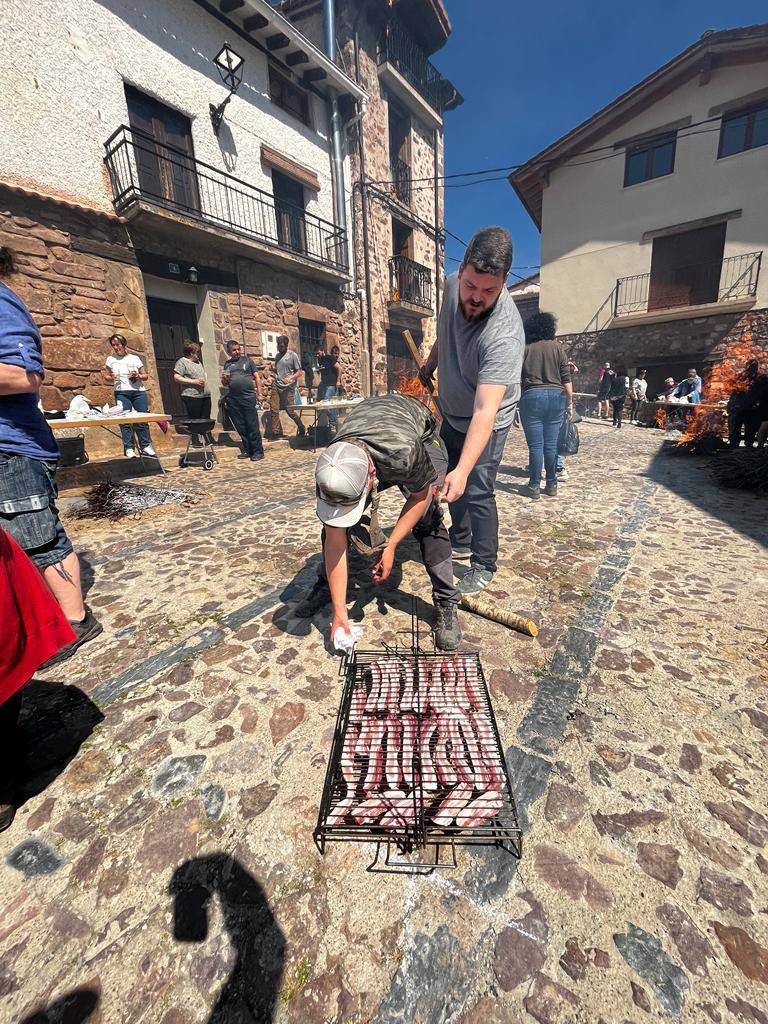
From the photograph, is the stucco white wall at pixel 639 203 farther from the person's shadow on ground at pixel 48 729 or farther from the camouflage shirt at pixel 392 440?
the person's shadow on ground at pixel 48 729

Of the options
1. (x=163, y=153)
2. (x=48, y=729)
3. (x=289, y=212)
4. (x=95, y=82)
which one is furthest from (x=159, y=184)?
(x=48, y=729)

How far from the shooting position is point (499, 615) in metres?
2.56

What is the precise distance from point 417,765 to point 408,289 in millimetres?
16250

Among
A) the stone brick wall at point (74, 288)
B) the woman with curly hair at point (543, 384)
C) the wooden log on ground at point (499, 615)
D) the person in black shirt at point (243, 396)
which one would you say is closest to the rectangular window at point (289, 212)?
the stone brick wall at point (74, 288)

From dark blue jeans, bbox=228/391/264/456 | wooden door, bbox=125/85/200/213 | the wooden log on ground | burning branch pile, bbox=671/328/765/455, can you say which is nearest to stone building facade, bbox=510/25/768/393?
burning branch pile, bbox=671/328/765/455

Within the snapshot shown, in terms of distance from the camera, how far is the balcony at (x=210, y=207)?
7.66 meters

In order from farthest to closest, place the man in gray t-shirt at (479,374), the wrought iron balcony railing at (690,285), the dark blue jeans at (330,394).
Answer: the wrought iron balcony railing at (690,285), the dark blue jeans at (330,394), the man in gray t-shirt at (479,374)

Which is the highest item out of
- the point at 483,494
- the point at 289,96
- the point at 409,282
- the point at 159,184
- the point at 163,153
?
the point at 289,96

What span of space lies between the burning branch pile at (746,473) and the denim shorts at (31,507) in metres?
6.85

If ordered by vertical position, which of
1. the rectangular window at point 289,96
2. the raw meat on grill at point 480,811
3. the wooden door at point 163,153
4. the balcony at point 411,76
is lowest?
the raw meat on grill at point 480,811

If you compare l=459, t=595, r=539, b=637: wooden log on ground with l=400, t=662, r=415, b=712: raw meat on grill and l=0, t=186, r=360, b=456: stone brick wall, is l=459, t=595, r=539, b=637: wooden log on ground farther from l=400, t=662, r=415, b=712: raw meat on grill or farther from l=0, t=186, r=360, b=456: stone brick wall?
l=0, t=186, r=360, b=456: stone brick wall

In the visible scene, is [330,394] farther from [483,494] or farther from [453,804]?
[453,804]

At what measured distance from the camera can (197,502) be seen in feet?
17.4

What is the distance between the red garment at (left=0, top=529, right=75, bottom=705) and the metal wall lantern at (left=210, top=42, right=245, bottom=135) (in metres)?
11.7
